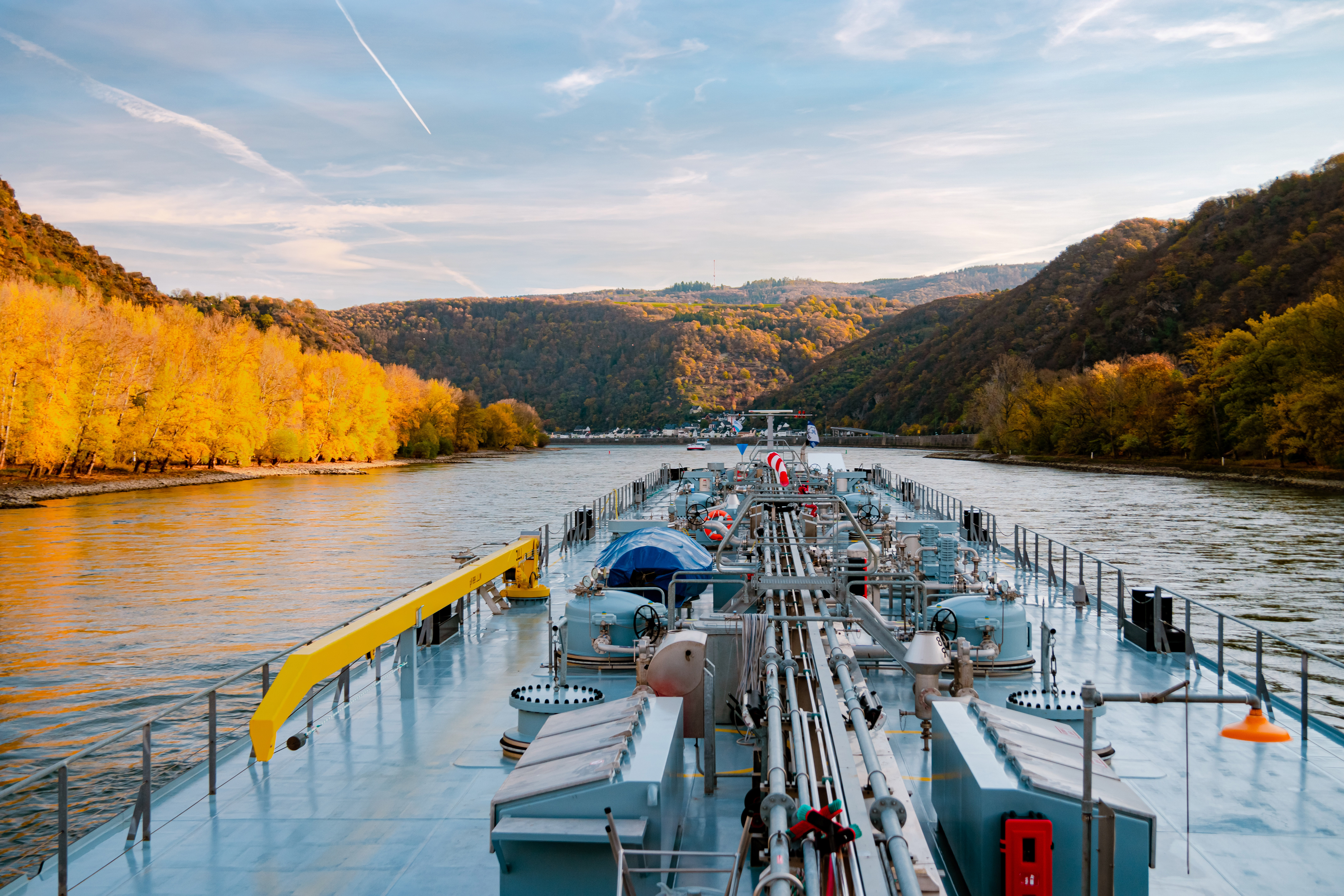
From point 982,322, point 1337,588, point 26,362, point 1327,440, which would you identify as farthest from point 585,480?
point 982,322

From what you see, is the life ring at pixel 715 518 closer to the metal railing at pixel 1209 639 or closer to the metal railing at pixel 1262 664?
the metal railing at pixel 1209 639

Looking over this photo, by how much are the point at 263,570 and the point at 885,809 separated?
3118 cm

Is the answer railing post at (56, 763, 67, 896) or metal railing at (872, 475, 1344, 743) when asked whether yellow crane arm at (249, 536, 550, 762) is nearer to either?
railing post at (56, 763, 67, 896)

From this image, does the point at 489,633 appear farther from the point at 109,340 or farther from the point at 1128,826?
the point at 109,340

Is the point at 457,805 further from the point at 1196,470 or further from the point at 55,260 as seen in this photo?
the point at 55,260

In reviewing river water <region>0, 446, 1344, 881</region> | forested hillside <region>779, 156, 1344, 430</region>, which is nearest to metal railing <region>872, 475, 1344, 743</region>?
river water <region>0, 446, 1344, 881</region>

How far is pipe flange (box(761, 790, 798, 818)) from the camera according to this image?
5.38 m

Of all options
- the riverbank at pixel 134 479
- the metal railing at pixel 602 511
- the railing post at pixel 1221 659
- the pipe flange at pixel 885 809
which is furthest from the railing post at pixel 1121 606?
the riverbank at pixel 134 479

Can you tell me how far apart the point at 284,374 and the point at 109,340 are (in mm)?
25117

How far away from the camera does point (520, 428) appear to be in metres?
146

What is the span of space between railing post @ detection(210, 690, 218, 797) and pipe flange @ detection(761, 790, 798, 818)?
6.00m

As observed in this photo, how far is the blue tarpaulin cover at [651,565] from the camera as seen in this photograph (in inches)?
630

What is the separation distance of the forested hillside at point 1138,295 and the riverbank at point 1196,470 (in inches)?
627

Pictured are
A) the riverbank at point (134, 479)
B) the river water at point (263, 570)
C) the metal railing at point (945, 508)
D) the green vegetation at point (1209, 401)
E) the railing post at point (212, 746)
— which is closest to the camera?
the railing post at point (212, 746)
